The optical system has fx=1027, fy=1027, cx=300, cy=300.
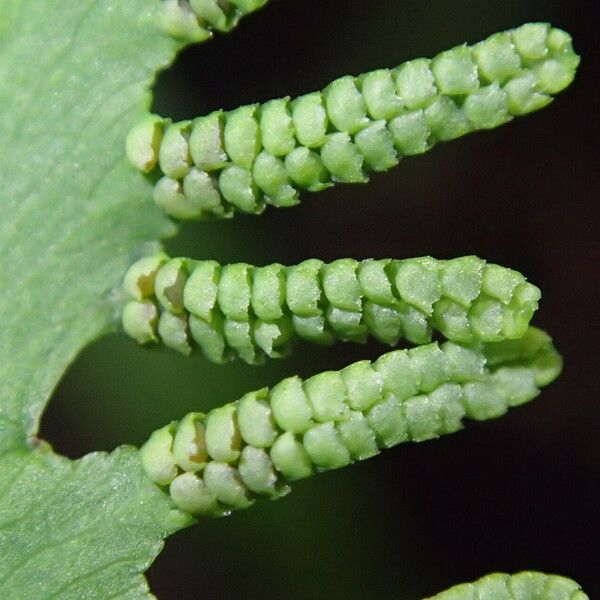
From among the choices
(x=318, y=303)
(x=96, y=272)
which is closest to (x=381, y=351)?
(x=96, y=272)

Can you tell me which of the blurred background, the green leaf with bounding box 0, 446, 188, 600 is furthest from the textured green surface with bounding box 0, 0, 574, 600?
the blurred background

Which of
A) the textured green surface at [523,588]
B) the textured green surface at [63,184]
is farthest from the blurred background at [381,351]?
the textured green surface at [523,588]

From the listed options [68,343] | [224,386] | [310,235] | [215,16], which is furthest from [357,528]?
[215,16]

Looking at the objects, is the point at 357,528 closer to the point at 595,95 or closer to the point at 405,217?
the point at 405,217

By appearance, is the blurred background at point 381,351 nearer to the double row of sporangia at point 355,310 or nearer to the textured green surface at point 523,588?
the double row of sporangia at point 355,310

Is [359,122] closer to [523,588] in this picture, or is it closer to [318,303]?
[318,303]

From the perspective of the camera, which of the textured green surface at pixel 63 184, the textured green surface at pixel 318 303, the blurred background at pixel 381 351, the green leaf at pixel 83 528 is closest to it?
the textured green surface at pixel 318 303
